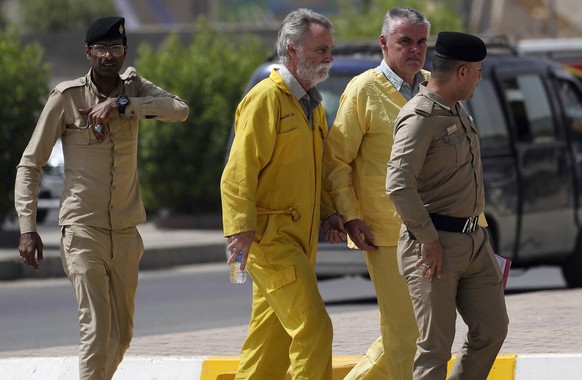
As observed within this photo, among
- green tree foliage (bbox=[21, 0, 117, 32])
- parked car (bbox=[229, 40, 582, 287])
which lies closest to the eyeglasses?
parked car (bbox=[229, 40, 582, 287])

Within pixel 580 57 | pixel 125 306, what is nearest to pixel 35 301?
pixel 125 306

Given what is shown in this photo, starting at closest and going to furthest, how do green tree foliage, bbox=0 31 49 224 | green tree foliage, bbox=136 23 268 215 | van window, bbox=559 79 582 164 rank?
1. van window, bbox=559 79 582 164
2. green tree foliage, bbox=0 31 49 224
3. green tree foliage, bbox=136 23 268 215

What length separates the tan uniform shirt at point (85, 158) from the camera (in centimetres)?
666

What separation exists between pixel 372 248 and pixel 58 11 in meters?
54.7

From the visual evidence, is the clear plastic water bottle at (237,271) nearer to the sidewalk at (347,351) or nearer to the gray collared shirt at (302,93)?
the gray collared shirt at (302,93)

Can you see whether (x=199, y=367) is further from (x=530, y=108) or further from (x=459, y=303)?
(x=530, y=108)

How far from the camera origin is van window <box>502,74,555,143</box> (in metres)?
12.6

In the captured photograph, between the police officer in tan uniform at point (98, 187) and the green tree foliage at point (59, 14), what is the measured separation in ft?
174

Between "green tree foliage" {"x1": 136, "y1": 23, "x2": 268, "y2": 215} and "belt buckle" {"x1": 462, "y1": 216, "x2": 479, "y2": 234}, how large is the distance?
589 inches

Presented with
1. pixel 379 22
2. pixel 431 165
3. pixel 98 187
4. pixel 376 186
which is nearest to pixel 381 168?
→ pixel 376 186

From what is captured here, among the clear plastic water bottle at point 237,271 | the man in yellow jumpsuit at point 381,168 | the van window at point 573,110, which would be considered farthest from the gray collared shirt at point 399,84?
the van window at point 573,110

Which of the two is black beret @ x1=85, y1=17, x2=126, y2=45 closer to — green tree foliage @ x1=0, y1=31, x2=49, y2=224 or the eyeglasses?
the eyeglasses

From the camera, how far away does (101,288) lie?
21.8ft

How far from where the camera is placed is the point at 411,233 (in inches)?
235
